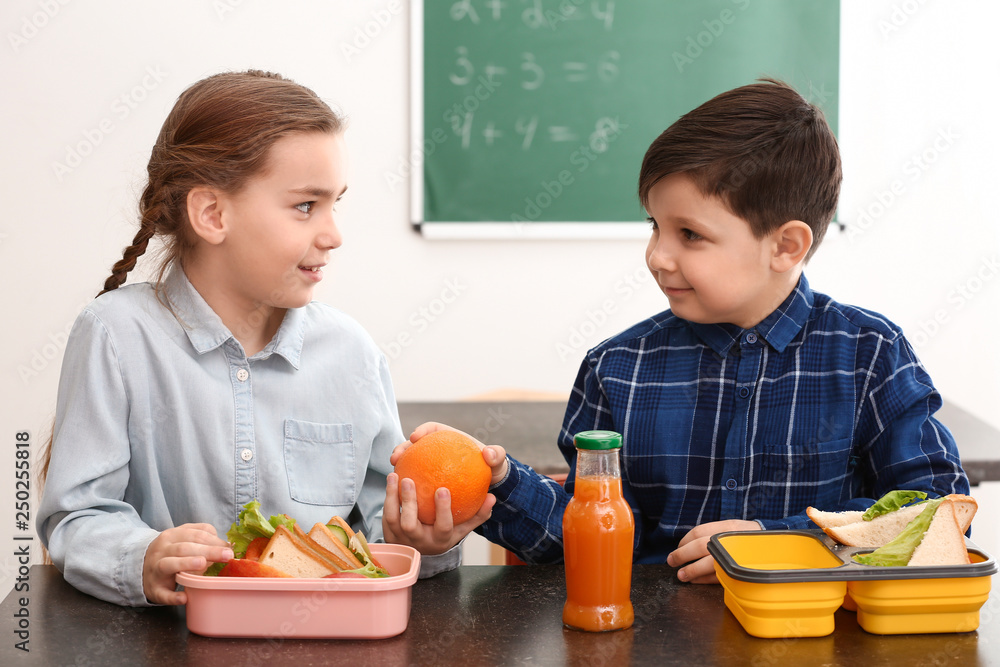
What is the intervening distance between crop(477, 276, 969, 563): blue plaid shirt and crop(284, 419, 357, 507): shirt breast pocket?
0.24 m

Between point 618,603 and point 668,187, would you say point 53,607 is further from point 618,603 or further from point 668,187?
point 668,187

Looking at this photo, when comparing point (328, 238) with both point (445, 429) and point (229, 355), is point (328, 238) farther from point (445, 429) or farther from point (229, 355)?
point (445, 429)

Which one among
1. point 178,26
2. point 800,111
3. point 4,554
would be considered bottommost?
point 4,554

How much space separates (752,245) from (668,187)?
0.15 m

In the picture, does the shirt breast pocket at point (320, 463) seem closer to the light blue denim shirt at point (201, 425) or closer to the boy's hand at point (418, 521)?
the light blue denim shirt at point (201, 425)

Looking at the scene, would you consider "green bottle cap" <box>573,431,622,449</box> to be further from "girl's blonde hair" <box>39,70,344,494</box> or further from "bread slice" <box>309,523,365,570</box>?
"girl's blonde hair" <box>39,70,344,494</box>

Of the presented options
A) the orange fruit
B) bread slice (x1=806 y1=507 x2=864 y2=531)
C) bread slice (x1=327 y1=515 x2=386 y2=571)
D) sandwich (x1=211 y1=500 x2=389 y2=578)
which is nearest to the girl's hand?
sandwich (x1=211 y1=500 x2=389 y2=578)

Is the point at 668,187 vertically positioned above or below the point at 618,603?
above

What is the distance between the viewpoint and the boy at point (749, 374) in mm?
1256

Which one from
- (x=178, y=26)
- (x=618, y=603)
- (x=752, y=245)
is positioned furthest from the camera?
(x=178, y=26)

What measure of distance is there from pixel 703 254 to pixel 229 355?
705 millimetres

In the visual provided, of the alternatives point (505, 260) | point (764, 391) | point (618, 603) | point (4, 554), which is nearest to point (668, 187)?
point (764, 391)

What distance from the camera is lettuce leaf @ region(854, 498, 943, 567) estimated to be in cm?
93

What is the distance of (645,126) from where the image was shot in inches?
128
